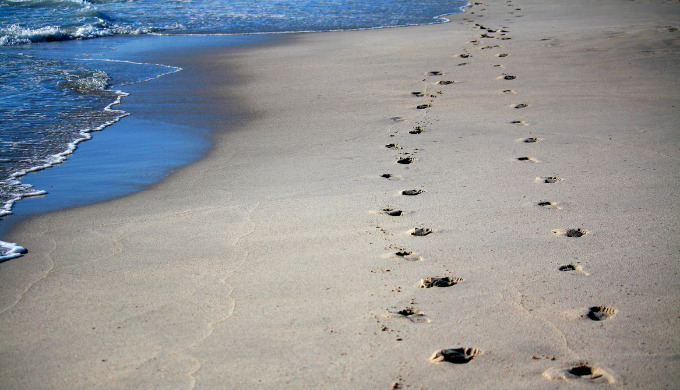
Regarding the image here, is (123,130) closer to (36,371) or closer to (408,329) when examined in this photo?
(36,371)

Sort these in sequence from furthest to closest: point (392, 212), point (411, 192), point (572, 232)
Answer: point (411, 192)
point (392, 212)
point (572, 232)

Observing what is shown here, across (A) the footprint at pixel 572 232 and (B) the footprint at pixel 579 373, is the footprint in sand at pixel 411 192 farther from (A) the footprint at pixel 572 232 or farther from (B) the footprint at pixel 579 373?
(B) the footprint at pixel 579 373

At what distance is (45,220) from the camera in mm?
3896

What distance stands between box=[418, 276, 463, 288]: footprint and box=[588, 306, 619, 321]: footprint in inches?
23.3

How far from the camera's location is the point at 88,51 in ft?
36.5

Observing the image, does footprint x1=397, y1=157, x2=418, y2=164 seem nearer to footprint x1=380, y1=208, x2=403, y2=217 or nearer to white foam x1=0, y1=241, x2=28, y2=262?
footprint x1=380, y1=208, x2=403, y2=217

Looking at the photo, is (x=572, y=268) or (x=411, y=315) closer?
(x=411, y=315)

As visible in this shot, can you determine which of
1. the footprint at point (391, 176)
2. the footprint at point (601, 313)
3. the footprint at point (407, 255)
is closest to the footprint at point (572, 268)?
the footprint at point (601, 313)

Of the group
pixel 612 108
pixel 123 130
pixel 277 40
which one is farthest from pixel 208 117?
pixel 277 40

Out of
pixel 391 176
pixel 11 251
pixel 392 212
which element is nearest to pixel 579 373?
pixel 392 212

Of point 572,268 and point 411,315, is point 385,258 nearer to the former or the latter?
point 411,315

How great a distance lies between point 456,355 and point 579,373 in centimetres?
44

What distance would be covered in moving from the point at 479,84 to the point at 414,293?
4720 millimetres

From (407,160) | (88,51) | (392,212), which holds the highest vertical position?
(88,51)
